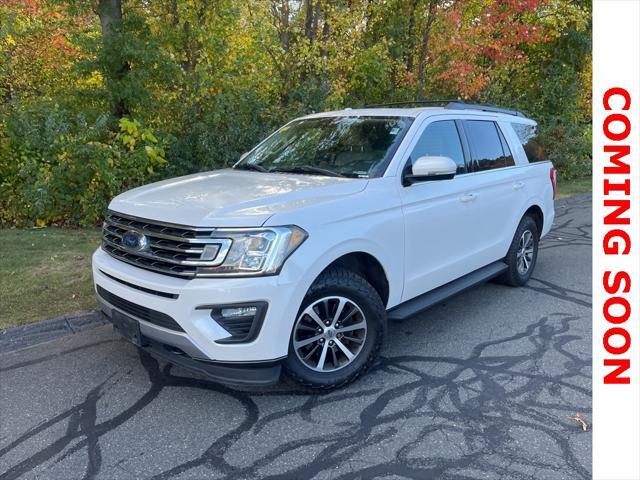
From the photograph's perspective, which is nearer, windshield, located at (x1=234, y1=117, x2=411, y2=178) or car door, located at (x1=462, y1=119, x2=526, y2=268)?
windshield, located at (x1=234, y1=117, x2=411, y2=178)

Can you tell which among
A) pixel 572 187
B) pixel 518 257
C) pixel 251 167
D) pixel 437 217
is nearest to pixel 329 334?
pixel 437 217

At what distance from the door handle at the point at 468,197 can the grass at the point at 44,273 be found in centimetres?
337

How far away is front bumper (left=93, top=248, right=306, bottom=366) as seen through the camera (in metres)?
2.91

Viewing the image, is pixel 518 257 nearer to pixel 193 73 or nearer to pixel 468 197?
pixel 468 197

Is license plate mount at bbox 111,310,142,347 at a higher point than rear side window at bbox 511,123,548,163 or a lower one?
lower

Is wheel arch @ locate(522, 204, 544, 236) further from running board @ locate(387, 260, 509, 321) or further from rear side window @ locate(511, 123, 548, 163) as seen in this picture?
running board @ locate(387, 260, 509, 321)

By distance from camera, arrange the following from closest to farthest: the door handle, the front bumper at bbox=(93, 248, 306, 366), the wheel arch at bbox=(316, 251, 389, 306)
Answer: the front bumper at bbox=(93, 248, 306, 366) < the wheel arch at bbox=(316, 251, 389, 306) < the door handle

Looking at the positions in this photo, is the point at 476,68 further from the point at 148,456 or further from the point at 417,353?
the point at 148,456

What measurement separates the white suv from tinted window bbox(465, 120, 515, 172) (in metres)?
0.02

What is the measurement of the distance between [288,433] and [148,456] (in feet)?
2.51

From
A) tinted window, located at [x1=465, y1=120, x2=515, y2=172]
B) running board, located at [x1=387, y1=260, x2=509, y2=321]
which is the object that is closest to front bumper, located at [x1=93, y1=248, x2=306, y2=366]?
running board, located at [x1=387, y1=260, x2=509, y2=321]

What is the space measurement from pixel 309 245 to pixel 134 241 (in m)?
1.13

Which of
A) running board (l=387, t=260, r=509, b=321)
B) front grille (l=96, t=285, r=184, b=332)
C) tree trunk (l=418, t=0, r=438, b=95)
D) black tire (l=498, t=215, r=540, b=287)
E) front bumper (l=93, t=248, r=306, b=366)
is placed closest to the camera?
front bumper (l=93, t=248, r=306, b=366)

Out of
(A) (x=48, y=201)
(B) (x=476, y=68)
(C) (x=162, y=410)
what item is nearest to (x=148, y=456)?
(C) (x=162, y=410)
